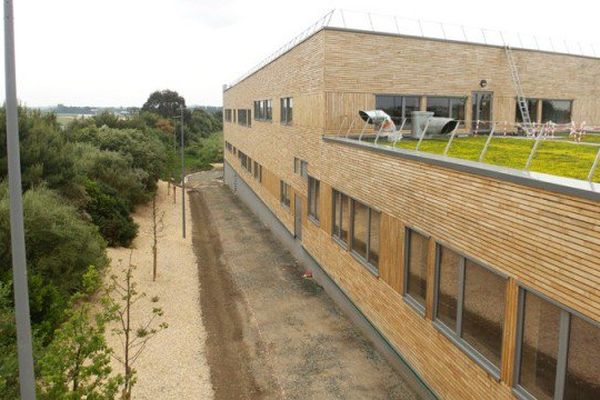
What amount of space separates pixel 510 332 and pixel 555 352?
1.01m

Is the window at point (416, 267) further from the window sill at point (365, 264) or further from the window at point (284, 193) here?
the window at point (284, 193)

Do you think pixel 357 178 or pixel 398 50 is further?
pixel 398 50

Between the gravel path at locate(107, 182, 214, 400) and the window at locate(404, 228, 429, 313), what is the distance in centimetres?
562

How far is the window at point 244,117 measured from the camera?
39.4 meters

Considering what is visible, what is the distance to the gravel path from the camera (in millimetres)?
12906

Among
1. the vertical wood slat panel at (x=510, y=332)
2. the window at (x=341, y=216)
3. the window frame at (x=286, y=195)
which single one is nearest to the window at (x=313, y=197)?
the window at (x=341, y=216)

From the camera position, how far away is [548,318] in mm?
7820

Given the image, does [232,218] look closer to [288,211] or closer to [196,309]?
[288,211]

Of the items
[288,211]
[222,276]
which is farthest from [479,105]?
[222,276]

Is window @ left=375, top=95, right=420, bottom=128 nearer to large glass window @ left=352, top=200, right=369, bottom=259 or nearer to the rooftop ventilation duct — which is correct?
the rooftop ventilation duct

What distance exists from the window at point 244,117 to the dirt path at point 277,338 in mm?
15975

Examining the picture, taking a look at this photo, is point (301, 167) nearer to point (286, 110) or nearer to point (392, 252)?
point (286, 110)

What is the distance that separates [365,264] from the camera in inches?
596

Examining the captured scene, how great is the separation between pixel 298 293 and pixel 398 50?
35.0 ft
